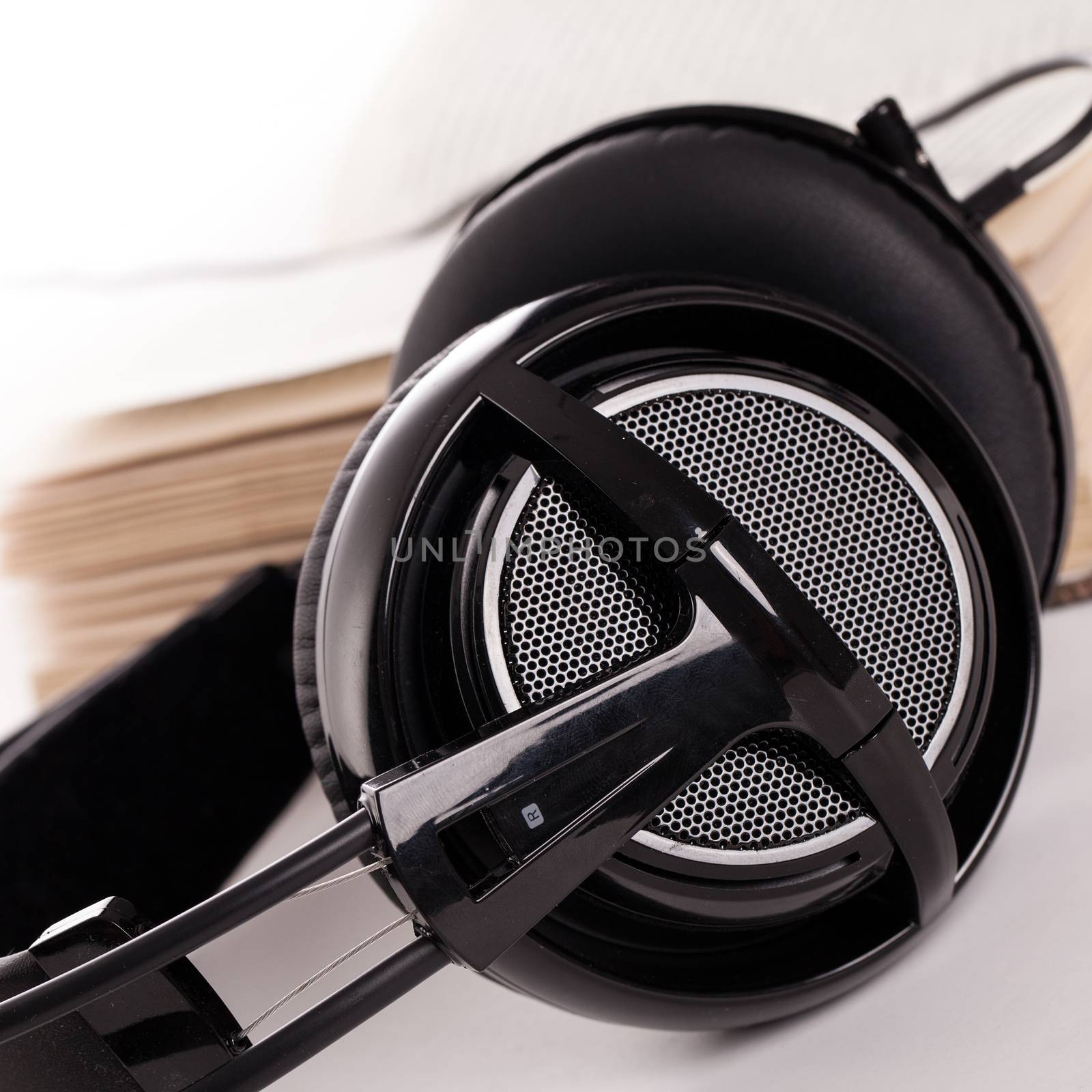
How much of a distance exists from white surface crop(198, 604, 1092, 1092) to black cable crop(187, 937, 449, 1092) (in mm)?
127

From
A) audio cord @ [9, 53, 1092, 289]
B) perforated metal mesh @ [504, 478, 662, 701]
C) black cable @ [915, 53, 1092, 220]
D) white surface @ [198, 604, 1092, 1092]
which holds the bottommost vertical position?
white surface @ [198, 604, 1092, 1092]

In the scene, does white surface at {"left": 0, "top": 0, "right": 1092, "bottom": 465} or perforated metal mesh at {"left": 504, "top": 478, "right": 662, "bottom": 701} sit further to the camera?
white surface at {"left": 0, "top": 0, "right": 1092, "bottom": 465}

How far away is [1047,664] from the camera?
0.69 m

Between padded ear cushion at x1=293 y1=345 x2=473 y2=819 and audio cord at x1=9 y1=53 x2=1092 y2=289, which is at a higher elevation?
audio cord at x1=9 y1=53 x2=1092 y2=289

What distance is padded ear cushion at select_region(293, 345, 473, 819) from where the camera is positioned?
16.4 inches

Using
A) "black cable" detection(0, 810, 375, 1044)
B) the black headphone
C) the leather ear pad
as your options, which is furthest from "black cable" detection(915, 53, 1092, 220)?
"black cable" detection(0, 810, 375, 1044)

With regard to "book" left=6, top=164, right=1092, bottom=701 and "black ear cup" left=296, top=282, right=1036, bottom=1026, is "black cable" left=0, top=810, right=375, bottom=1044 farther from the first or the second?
"book" left=6, top=164, right=1092, bottom=701

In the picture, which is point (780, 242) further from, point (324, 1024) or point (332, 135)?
point (332, 135)

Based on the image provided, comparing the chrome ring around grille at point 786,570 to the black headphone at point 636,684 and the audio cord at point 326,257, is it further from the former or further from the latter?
the audio cord at point 326,257

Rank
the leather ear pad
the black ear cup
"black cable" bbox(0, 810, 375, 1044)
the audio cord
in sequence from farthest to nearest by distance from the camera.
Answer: the audio cord < the leather ear pad < the black ear cup < "black cable" bbox(0, 810, 375, 1044)

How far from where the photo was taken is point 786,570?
0.41 metres

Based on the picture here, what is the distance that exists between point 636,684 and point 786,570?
0.29 ft

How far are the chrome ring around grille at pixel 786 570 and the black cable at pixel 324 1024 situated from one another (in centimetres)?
10

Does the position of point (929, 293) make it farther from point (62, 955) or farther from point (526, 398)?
point (62, 955)
